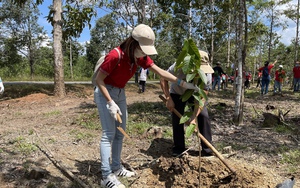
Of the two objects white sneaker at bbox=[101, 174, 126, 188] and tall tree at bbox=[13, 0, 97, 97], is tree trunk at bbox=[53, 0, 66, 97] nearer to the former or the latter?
tall tree at bbox=[13, 0, 97, 97]

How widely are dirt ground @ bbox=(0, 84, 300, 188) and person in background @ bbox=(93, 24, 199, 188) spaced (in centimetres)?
50

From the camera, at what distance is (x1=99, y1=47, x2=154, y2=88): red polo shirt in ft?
8.07

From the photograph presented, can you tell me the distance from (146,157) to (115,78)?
1589 millimetres

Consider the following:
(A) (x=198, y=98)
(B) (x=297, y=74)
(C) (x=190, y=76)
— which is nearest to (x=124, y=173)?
(A) (x=198, y=98)

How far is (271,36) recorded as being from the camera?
2050 centimetres

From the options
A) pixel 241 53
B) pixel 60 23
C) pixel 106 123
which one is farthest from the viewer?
pixel 60 23

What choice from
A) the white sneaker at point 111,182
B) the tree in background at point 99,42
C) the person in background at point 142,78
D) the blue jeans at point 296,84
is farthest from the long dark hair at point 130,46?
the tree in background at point 99,42

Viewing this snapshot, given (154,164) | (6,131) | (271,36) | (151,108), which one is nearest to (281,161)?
(154,164)

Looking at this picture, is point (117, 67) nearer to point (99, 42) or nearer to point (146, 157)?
point (146, 157)

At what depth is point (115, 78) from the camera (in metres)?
2.66

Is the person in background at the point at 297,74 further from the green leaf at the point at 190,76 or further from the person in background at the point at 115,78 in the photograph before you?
the green leaf at the point at 190,76

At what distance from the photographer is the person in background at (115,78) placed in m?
2.47

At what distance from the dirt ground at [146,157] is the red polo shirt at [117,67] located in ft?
3.58

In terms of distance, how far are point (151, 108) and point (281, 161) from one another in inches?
153
